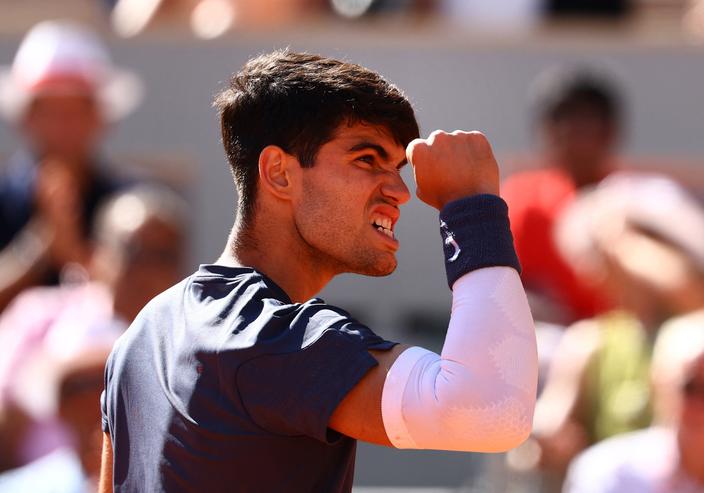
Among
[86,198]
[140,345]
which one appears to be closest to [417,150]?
[140,345]

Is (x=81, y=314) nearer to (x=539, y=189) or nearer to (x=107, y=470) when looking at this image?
(x=539, y=189)

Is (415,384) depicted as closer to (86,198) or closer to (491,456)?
(491,456)

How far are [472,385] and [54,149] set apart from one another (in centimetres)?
419

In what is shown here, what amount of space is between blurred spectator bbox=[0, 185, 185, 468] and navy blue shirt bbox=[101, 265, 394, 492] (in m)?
2.34

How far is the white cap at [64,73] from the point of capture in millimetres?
6012

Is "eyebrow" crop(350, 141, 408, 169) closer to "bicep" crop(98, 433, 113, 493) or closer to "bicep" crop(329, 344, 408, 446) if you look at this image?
"bicep" crop(329, 344, 408, 446)

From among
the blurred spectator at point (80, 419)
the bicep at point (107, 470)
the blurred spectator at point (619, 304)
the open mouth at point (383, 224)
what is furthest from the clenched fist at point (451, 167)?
the blurred spectator at point (619, 304)

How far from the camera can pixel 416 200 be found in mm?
6398

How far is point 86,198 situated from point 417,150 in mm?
3703

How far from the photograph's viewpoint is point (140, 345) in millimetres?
2270

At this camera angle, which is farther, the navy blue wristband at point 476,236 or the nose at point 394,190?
the nose at point 394,190

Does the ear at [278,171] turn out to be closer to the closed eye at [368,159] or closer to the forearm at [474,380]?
the closed eye at [368,159]

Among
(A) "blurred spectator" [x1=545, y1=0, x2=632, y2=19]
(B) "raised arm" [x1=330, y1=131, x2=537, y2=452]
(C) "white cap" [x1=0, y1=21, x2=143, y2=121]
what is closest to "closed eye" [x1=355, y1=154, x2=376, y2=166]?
(B) "raised arm" [x1=330, y1=131, x2=537, y2=452]

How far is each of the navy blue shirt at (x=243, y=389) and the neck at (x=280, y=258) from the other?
5 centimetres
